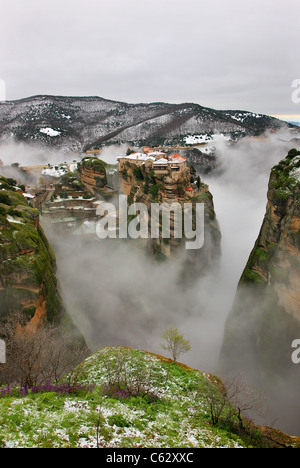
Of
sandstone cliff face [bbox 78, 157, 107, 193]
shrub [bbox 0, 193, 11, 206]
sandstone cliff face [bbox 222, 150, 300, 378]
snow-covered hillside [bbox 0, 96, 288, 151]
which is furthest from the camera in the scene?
snow-covered hillside [bbox 0, 96, 288, 151]

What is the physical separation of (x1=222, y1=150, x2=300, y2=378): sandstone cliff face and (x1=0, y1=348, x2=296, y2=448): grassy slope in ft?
30.3

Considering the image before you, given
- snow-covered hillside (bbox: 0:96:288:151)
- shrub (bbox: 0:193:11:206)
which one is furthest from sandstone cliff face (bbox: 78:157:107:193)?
snow-covered hillside (bbox: 0:96:288:151)

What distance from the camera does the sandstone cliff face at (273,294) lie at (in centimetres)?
1819

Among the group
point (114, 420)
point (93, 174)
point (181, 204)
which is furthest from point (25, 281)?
point (93, 174)

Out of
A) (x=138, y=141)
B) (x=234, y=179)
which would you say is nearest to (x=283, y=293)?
(x=234, y=179)

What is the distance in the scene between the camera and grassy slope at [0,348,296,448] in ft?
27.0

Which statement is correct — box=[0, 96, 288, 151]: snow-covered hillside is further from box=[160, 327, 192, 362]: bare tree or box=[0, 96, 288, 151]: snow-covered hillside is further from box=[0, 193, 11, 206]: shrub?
box=[160, 327, 192, 362]: bare tree

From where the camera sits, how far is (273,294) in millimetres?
19734

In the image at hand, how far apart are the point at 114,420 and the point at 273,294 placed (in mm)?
15218

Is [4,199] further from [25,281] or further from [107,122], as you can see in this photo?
[107,122]

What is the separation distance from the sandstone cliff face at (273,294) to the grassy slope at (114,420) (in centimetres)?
922

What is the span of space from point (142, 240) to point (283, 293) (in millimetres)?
25769
